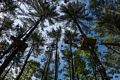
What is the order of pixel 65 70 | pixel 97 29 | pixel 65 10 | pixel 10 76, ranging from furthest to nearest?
pixel 65 70 < pixel 10 76 < pixel 65 10 < pixel 97 29

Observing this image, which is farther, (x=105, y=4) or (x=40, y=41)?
(x=40, y=41)

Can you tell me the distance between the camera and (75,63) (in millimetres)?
23812

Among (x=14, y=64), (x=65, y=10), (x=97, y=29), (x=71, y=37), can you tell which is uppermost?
(x=65, y=10)

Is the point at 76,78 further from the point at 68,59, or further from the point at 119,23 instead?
the point at 119,23

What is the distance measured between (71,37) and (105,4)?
8192 millimetres

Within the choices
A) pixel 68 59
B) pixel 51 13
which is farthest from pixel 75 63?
pixel 51 13

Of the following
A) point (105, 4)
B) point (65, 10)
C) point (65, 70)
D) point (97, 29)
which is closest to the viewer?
point (105, 4)

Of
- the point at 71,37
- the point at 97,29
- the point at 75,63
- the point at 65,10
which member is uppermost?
the point at 65,10

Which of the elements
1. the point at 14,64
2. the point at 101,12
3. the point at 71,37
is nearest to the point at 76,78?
the point at 71,37

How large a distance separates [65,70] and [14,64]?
22.1 feet

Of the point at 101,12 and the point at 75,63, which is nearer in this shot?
the point at 101,12

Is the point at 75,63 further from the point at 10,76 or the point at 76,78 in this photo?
the point at 10,76

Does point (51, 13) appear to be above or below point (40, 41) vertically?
above

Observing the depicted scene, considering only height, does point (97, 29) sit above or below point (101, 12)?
below
